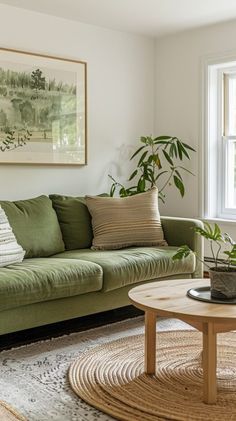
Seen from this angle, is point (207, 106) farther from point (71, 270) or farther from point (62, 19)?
point (71, 270)

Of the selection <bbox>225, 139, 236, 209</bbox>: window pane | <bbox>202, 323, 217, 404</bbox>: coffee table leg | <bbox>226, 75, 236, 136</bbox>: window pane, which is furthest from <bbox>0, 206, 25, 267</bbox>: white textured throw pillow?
<bbox>226, 75, 236, 136</bbox>: window pane

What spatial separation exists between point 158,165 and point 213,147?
0.53 m

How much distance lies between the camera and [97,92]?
183 inches

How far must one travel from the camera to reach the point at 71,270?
3.15 meters

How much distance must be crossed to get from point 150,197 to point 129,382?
6.04 ft

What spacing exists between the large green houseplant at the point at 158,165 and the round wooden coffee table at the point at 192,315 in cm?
198

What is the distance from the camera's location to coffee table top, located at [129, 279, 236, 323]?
7.39 feet

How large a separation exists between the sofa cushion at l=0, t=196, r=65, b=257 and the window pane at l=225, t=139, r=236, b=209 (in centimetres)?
170

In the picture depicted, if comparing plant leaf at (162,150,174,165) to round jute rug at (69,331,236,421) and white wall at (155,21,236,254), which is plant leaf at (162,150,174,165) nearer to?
white wall at (155,21,236,254)

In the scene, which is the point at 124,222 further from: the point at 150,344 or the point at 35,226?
the point at 150,344

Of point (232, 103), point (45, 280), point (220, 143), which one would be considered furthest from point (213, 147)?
point (45, 280)

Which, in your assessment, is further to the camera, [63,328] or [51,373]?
[63,328]

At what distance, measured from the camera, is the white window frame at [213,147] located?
15.4ft

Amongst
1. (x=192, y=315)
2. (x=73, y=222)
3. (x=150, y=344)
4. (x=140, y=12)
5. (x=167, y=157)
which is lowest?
(x=150, y=344)
